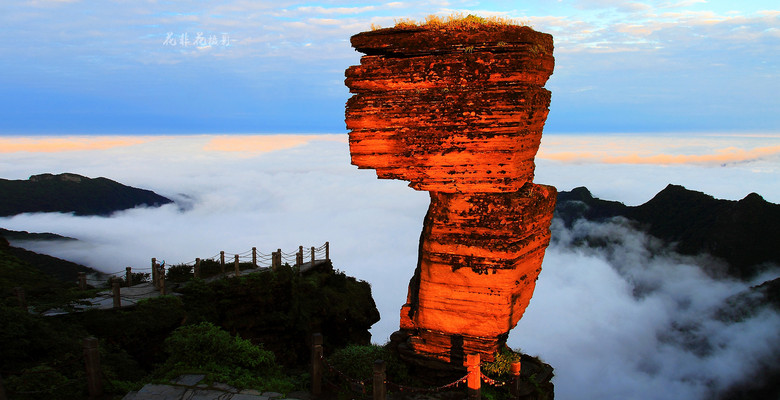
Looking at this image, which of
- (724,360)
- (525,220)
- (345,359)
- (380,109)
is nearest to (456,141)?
(380,109)

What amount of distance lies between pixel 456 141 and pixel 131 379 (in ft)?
31.1

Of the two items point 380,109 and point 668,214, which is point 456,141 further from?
point 668,214

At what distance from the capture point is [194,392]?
998cm

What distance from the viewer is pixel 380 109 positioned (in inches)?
423

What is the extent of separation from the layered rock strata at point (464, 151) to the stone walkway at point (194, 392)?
4.18 m

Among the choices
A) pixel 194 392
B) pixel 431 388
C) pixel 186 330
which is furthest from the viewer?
pixel 186 330

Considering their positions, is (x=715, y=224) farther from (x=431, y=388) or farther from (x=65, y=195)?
(x=65, y=195)

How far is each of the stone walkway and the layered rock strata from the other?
4.18m

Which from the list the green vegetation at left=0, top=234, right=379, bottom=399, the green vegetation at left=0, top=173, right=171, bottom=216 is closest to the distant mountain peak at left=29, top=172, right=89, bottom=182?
the green vegetation at left=0, top=173, right=171, bottom=216

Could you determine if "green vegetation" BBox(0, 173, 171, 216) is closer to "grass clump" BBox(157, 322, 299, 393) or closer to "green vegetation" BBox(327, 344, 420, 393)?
"grass clump" BBox(157, 322, 299, 393)

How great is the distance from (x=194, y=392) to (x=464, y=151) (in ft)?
23.7

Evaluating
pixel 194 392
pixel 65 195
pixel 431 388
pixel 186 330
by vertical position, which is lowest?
pixel 431 388

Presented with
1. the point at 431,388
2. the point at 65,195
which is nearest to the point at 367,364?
the point at 431,388

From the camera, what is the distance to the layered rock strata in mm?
10172
